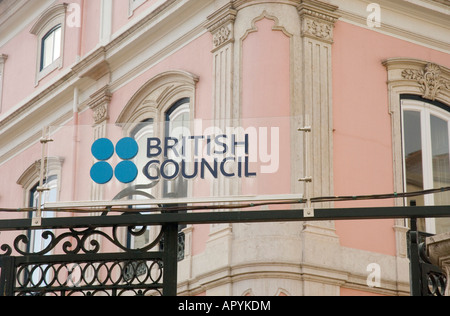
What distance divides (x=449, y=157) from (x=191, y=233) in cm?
457

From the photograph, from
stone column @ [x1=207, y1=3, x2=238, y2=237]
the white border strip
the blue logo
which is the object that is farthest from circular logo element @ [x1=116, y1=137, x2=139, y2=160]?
stone column @ [x1=207, y1=3, x2=238, y2=237]

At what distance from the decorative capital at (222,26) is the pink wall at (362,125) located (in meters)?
1.70

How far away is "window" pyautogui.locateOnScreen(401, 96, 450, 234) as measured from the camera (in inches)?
688

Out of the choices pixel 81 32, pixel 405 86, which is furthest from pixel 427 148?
pixel 81 32

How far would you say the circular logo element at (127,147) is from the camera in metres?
9.91

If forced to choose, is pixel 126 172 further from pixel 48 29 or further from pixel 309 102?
pixel 48 29

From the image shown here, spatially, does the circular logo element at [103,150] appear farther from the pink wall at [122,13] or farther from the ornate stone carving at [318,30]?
the pink wall at [122,13]

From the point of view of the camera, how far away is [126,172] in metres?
9.91

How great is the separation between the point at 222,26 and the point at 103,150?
7.74 metres

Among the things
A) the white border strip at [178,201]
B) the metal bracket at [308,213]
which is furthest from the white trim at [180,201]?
the metal bracket at [308,213]

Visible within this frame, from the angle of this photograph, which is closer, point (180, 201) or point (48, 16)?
point (180, 201)

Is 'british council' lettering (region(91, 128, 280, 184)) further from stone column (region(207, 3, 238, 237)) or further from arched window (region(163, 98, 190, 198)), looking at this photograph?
stone column (region(207, 3, 238, 237))

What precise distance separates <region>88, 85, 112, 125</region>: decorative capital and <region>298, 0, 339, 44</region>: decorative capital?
495 cm

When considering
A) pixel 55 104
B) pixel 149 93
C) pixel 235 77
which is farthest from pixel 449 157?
pixel 55 104
